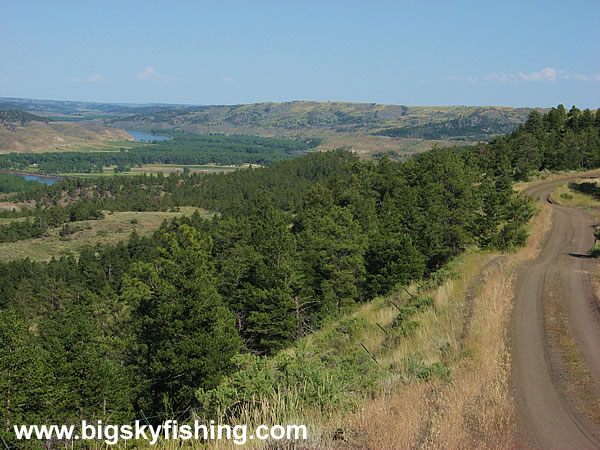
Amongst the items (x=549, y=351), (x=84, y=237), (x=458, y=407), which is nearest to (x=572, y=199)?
(x=549, y=351)

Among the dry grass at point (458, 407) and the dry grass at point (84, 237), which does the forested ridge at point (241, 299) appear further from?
the dry grass at point (84, 237)

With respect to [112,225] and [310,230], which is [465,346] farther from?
[112,225]

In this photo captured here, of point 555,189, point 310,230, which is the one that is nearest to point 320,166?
point 555,189

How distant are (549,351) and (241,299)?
36657 mm

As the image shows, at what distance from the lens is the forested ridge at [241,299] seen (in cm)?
2548

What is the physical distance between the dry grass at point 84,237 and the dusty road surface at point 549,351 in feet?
408

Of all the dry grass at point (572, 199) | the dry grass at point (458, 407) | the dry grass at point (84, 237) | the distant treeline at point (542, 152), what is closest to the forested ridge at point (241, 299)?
the distant treeline at point (542, 152)

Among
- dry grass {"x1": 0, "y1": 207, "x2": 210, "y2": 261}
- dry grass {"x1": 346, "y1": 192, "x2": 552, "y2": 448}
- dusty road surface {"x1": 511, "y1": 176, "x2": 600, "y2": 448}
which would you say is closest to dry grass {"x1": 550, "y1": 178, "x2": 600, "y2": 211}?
dusty road surface {"x1": 511, "y1": 176, "x2": 600, "y2": 448}

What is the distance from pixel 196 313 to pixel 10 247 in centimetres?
12233

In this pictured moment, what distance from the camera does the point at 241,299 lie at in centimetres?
4672

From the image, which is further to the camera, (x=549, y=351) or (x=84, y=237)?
(x=84, y=237)

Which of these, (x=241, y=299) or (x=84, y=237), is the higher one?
(x=241, y=299)

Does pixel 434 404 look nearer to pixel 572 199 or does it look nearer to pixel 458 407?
pixel 458 407

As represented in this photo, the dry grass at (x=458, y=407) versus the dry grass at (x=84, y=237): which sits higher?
the dry grass at (x=458, y=407)
